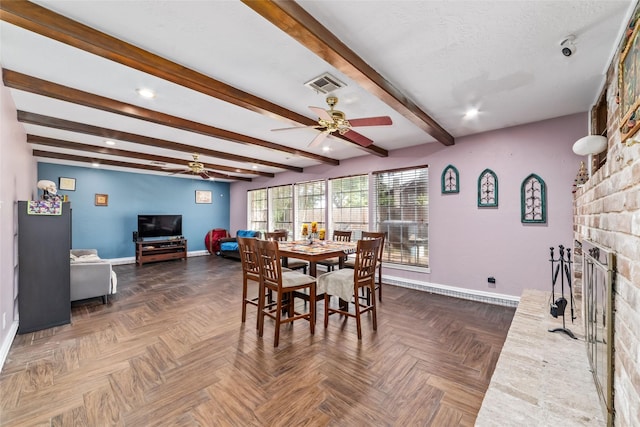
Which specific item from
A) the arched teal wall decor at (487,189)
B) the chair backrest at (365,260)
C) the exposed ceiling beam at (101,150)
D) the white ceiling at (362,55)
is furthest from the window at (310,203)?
the chair backrest at (365,260)

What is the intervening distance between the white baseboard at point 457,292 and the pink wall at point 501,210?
7cm

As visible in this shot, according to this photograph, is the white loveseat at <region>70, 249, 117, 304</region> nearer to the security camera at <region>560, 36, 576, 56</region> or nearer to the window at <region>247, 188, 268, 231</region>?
the window at <region>247, 188, 268, 231</region>

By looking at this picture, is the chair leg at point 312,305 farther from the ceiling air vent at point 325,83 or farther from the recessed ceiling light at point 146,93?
the recessed ceiling light at point 146,93

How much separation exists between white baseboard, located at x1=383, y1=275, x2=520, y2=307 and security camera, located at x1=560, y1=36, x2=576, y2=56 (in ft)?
9.79

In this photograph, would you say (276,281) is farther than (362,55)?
Yes

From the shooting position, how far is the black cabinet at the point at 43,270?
287 cm

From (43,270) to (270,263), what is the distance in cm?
259

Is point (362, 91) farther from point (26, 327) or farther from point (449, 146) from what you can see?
point (26, 327)

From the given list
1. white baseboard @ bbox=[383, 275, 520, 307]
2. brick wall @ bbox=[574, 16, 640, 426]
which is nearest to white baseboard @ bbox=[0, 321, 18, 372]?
brick wall @ bbox=[574, 16, 640, 426]

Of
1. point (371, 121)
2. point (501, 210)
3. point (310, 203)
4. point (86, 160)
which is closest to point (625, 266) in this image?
point (371, 121)

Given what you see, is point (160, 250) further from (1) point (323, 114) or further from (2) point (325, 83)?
(2) point (325, 83)

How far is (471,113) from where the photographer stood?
3.22 meters

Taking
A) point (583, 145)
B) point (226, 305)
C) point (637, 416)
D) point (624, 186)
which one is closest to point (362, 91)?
point (583, 145)

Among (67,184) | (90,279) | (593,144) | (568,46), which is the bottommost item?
(90,279)
